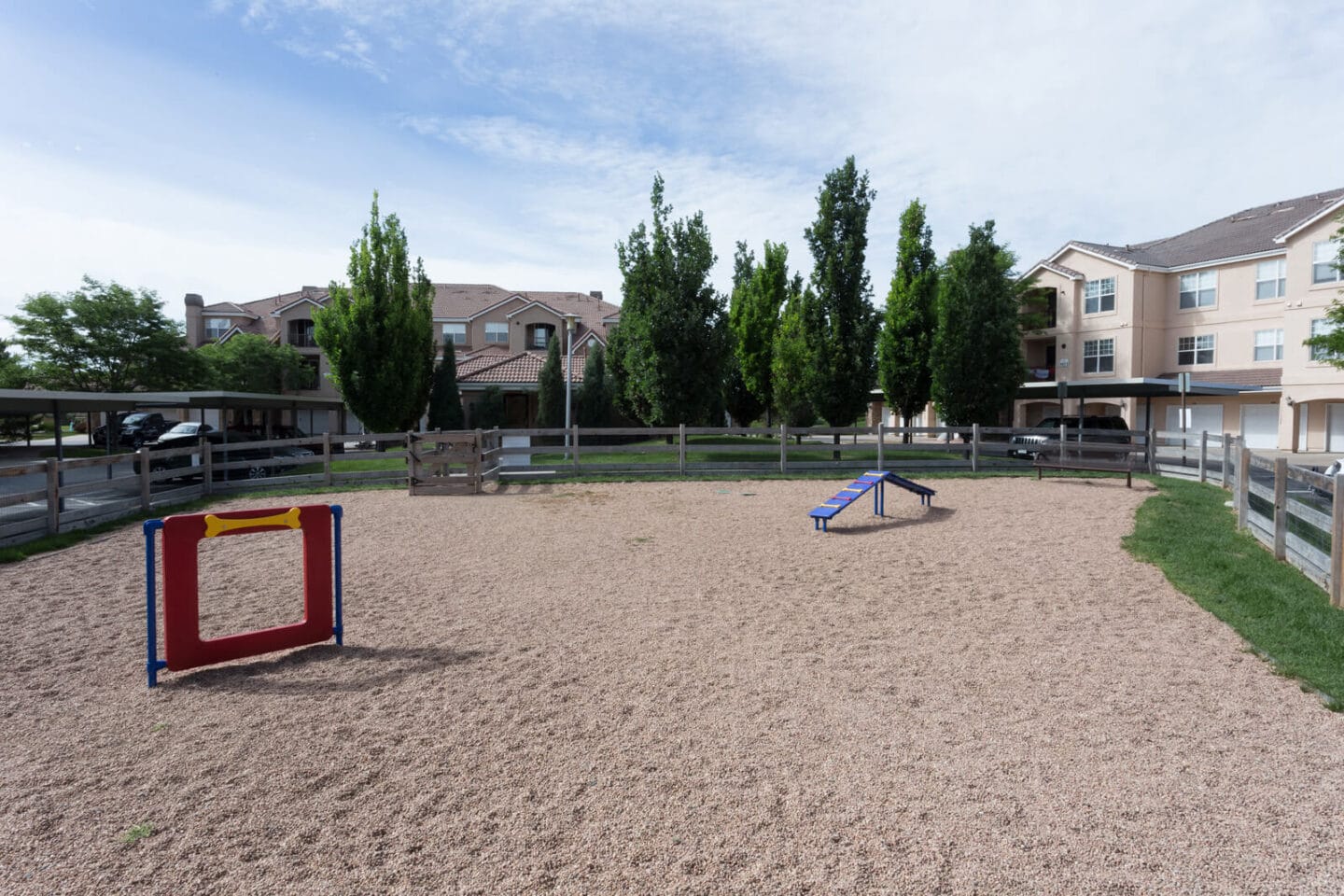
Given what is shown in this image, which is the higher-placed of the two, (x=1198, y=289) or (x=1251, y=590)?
(x=1198, y=289)

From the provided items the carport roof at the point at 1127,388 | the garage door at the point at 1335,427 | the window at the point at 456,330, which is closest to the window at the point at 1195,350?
the carport roof at the point at 1127,388

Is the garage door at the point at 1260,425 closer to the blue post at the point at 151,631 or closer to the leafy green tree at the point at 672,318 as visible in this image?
the leafy green tree at the point at 672,318

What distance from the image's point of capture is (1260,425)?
34031 millimetres

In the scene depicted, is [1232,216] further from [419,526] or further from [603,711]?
[603,711]

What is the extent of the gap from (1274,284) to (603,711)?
39.2 metres

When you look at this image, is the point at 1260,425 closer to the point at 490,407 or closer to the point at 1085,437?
the point at 1085,437

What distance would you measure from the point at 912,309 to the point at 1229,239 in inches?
774

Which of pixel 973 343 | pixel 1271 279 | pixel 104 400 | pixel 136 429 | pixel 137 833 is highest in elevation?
pixel 1271 279

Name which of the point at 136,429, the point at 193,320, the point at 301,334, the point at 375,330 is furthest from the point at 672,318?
the point at 193,320

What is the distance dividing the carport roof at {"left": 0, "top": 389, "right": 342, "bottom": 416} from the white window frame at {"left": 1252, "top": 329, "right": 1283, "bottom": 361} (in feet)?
130

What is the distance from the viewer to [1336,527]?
6.98 m

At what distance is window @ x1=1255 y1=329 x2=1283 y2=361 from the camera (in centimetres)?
3291

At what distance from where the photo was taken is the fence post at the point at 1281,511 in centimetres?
877

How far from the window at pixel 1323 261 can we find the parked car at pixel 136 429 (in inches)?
1964
